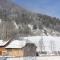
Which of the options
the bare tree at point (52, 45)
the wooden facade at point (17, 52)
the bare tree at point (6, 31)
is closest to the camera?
the wooden facade at point (17, 52)

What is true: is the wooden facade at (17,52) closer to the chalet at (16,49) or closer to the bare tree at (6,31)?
the chalet at (16,49)

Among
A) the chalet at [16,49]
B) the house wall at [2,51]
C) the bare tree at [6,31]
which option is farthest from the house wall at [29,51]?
the bare tree at [6,31]

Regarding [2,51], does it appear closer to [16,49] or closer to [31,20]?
[16,49]

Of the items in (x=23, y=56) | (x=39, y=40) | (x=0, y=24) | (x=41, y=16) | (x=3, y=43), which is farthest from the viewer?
(x=41, y=16)

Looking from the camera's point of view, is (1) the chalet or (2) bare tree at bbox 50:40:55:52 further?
(2) bare tree at bbox 50:40:55:52

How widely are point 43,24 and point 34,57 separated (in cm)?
2450

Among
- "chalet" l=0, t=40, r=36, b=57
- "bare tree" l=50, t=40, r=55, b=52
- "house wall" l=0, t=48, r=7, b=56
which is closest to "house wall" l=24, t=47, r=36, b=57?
"chalet" l=0, t=40, r=36, b=57

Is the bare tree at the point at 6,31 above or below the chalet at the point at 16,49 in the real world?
above

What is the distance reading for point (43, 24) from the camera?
41750 mm

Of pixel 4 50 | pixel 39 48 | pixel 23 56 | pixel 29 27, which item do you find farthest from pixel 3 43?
pixel 29 27

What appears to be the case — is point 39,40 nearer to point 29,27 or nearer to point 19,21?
point 29,27

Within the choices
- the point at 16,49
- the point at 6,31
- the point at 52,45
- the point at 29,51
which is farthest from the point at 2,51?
the point at 6,31

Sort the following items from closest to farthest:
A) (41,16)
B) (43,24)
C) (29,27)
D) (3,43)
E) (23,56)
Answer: (23,56), (3,43), (29,27), (43,24), (41,16)

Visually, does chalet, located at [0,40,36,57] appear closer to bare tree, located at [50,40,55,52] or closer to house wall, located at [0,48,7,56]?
house wall, located at [0,48,7,56]
